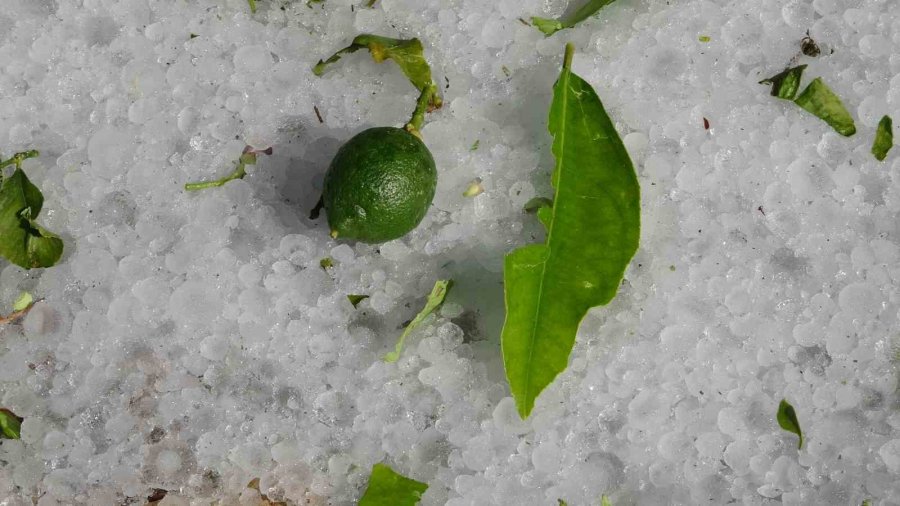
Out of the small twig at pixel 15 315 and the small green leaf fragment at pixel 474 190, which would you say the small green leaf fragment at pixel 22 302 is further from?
the small green leaf fragment at pixel 474 190

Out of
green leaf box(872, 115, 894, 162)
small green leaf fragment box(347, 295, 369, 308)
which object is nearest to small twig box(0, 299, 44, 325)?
small green leaf fragment box(347, 295, 369, 308)

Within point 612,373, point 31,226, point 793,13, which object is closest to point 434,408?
point 612,373

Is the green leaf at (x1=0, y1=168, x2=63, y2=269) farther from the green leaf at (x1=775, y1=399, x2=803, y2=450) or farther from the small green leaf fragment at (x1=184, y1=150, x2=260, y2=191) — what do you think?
the green leaf at (x1=775, y1=399, x2=803, y2=450)

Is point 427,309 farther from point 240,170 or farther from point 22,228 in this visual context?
point 22,228

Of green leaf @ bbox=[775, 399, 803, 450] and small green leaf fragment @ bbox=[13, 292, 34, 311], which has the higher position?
small green leaf fragment @ bbox=[13, 292, 34, 311]

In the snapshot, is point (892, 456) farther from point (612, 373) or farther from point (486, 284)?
point (486, 284)

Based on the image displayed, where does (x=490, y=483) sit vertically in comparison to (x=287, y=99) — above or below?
below

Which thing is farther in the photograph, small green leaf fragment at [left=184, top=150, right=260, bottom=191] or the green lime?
small green leaf fragment at [left=184, top=150, right=260, bottom=191]
